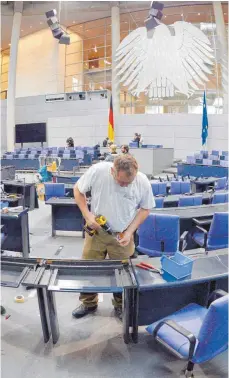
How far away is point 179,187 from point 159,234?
2951 mm

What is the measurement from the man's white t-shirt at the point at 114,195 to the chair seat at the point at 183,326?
762 millimetres

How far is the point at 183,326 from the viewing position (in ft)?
7.34

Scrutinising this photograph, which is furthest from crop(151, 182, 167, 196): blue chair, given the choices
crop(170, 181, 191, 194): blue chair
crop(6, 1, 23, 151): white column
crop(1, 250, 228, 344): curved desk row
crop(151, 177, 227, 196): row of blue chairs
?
crop(6, 1, 23, 151): white column

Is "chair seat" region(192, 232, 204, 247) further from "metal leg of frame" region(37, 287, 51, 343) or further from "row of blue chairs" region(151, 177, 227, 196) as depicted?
"metal leg of frame" region(37, 287, 51, 343)

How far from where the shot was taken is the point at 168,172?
41.3 ft

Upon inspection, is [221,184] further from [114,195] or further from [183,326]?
[183,326]

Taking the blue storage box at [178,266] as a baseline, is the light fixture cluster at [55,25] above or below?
above

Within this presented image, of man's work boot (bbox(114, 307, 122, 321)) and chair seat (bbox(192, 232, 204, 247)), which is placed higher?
chair seat (bbox(192, 232, 204, 247))

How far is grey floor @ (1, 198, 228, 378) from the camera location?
7.29 ft

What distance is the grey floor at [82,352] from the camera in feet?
7.29

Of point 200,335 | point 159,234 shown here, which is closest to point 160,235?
point 159,234

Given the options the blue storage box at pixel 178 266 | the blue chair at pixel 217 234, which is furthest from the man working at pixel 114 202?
the blue chair at pixel 217 234

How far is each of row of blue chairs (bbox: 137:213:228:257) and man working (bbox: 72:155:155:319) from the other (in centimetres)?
77

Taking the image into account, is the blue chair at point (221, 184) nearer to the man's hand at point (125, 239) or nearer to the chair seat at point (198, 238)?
the chair seat at point (198, 238)
